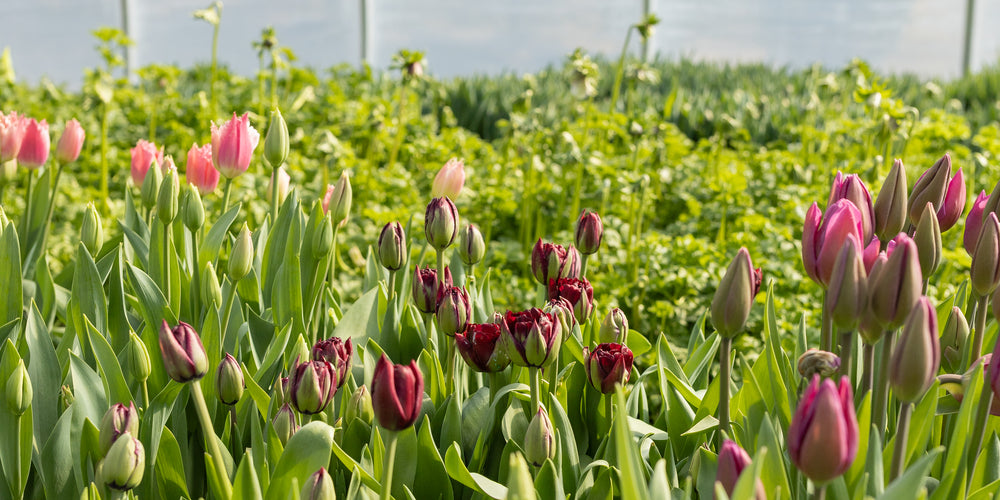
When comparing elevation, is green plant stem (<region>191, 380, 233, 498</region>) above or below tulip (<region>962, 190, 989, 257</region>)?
below

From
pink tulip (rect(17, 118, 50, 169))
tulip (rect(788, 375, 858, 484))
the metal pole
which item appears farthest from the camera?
the metal pole

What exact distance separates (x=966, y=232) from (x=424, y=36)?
9.94m

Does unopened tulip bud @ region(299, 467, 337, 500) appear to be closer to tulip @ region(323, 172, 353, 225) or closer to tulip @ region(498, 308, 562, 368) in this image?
tulip @ region(498, 308, 562, 368)

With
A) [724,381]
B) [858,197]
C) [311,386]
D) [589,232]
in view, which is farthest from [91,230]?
[858,197]

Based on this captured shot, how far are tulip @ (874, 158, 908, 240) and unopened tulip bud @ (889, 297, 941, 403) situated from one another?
27cm

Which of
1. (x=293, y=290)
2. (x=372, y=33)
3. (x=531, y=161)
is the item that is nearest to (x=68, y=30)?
(x=372, y=33)

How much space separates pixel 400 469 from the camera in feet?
3.11

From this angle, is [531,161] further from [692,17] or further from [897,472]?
[692,17]

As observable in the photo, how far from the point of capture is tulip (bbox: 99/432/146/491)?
2.47 ft

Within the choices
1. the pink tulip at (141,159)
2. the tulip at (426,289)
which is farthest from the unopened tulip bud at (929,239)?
the pink tulip at (141,159)

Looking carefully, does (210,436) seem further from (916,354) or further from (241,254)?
(916,354)

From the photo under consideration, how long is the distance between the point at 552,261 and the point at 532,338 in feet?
1.08

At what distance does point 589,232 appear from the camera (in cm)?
131

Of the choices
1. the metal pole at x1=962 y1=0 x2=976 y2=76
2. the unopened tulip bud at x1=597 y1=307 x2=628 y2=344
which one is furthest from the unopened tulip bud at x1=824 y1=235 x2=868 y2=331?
the metal pole at x1=962 y1=0 x2=976 y2=76
